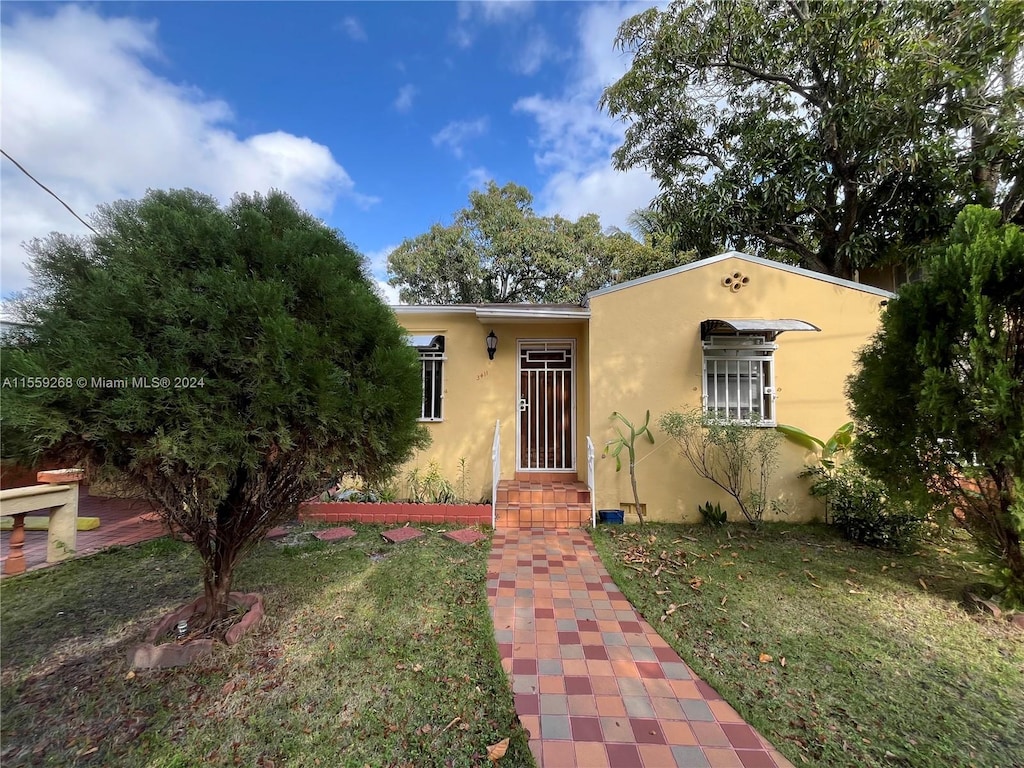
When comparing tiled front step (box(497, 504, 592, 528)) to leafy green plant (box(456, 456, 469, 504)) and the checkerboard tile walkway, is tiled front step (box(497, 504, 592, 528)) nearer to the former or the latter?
leafy green plant (box(456, 456, 469, 504))

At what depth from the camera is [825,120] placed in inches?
348

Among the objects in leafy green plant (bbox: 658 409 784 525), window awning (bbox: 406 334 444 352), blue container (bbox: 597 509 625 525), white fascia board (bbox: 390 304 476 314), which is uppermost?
white fascia board (bbox: 390 304 476 314)

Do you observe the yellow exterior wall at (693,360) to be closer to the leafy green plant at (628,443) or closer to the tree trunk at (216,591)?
the leafy green plant at (628,443)

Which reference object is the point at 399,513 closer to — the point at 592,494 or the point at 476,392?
the point at 476,392

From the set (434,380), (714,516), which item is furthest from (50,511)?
(714,516)

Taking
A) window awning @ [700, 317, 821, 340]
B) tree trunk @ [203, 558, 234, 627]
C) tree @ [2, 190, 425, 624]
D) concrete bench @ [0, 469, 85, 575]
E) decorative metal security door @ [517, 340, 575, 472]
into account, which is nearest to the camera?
tree @ [2, 190, 425, 624]

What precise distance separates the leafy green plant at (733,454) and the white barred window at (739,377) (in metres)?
0.40

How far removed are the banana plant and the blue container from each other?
118 inches

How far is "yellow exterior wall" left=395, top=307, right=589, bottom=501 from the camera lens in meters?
7.54

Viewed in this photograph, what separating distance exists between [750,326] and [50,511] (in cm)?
990

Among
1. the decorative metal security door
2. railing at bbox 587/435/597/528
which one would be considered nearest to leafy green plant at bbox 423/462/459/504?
the decorative metal security door

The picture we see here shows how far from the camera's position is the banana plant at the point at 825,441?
20.0ft

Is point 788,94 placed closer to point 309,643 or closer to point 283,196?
point 283,196

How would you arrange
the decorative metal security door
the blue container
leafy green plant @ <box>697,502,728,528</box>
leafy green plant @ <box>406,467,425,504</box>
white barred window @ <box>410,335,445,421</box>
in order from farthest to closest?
the decorative metal security door, white barred window @ <box>410,335,445,421</box>, leafy green plant @ <box>406,467,425,504</box>, the blue container, leafy green plant @ <box>697,502,728,528</box>
